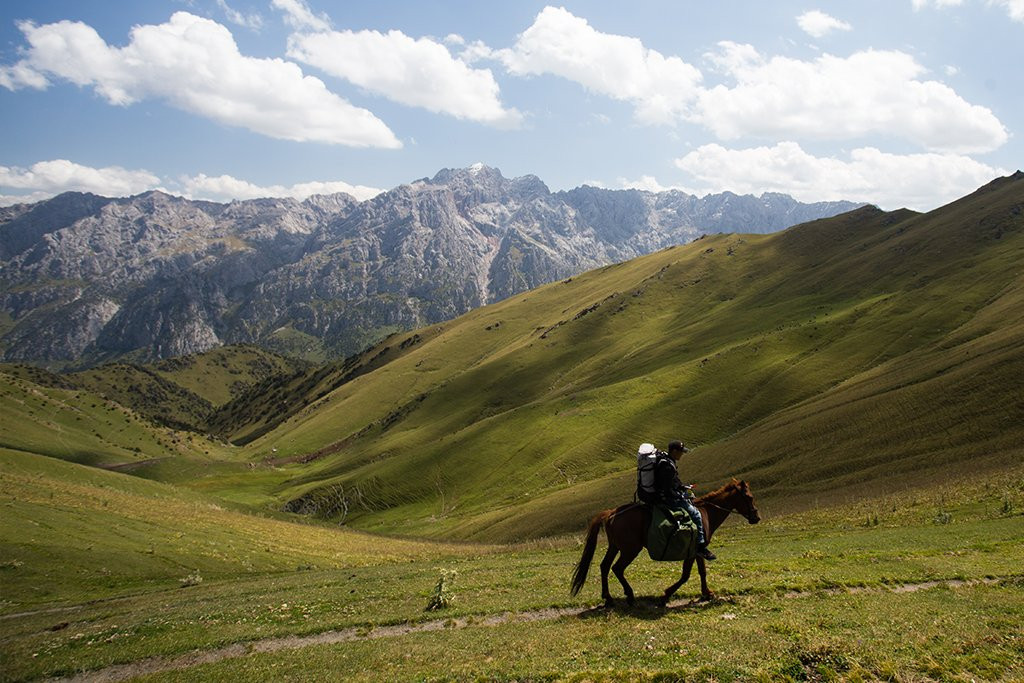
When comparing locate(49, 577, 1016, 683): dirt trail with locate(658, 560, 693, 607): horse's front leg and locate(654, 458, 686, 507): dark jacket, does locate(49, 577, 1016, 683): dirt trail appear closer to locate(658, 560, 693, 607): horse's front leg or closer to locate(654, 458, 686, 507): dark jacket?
locate(658, 560, 693, 607): horse's front leg

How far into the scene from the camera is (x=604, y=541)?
4531 centimetres

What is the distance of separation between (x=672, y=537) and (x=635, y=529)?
127cm

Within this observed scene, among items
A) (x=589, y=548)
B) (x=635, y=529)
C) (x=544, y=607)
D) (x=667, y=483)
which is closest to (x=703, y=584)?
(x=635, y=529)

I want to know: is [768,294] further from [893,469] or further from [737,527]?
[737,527]

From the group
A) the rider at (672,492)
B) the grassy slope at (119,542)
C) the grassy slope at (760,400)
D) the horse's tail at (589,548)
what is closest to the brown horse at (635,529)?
the horse's tail at (589,548)

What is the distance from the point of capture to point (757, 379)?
10944 cm


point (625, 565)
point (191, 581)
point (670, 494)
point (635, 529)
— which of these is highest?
point (670, 494)

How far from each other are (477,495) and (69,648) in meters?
88.6

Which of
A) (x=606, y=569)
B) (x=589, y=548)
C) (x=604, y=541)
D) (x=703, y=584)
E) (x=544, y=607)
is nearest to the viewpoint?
(x=703, y=584)

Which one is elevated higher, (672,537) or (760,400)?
(672,537)

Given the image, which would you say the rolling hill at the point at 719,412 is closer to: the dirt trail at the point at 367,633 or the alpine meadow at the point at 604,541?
the alpine meadow at the point at 604,541

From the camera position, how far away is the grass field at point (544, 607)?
14.2 m

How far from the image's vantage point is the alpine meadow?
51.9 ft

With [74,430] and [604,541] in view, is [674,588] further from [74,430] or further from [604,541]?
[74,430]
